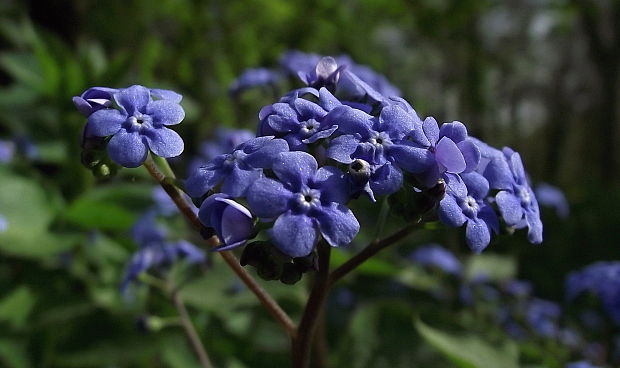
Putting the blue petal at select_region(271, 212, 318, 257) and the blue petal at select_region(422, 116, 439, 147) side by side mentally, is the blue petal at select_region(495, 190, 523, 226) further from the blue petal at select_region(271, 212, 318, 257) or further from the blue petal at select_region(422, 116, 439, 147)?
the blue petal at select_region(271, 212, 318, 257)

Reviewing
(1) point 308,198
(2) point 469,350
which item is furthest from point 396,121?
(2) point 469,350

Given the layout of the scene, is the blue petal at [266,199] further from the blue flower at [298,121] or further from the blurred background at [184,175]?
the blurred background at [184,175]

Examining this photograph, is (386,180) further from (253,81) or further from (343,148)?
(253,81)

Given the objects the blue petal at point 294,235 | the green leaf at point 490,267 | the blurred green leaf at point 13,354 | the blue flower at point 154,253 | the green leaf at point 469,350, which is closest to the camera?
the blue petal at point 294,235

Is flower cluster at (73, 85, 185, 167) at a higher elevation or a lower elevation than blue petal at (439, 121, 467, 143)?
lower

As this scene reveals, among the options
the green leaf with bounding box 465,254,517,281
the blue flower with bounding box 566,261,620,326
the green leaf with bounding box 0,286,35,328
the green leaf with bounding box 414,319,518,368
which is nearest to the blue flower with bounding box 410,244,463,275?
the green leaf with bounding box 465,254,517,281

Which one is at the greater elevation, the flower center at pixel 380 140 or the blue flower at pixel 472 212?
the flower center at pixel 380 140

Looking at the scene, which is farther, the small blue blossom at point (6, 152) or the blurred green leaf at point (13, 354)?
the small blue blossom at point (6, 152)

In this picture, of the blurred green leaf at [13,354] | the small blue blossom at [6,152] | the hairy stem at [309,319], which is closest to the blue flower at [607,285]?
the hairy stem at [309,319]
